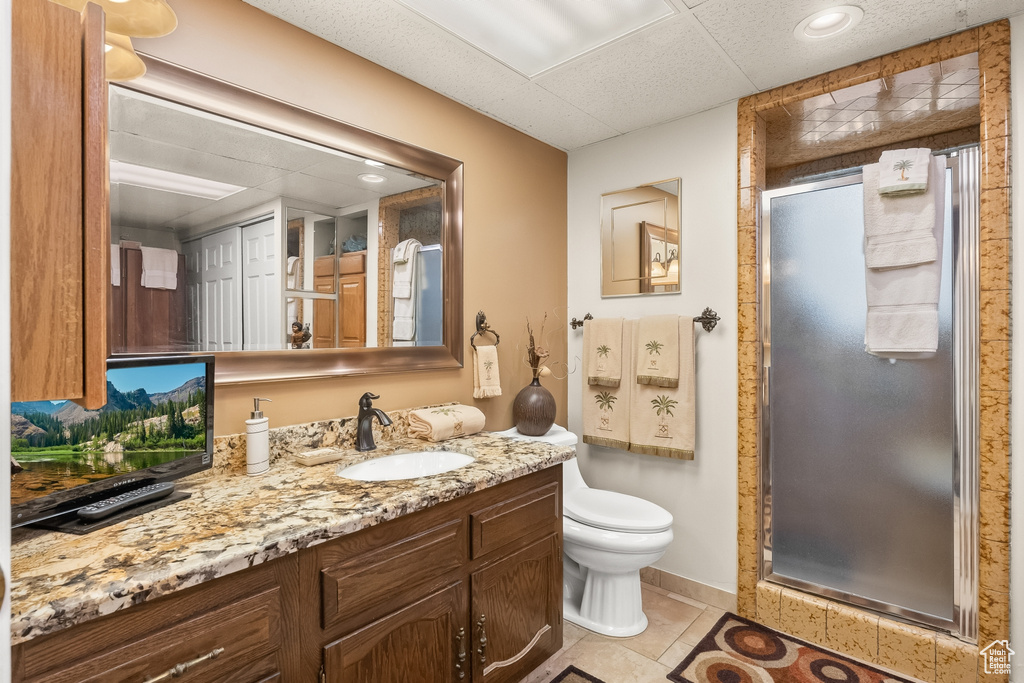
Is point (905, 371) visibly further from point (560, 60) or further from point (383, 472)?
point (383, 472)

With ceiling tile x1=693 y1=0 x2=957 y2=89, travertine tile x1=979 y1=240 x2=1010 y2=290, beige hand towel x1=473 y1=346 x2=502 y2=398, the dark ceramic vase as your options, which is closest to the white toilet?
the dark ceramic vase

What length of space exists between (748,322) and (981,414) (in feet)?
2.72

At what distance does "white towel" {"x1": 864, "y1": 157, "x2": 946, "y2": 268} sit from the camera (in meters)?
1.85

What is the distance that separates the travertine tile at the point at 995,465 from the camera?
5.61ft

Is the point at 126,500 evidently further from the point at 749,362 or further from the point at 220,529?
the point at 749,362

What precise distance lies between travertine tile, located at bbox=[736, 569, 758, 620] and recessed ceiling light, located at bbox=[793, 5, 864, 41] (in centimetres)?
214

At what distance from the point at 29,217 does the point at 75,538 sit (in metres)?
0.79

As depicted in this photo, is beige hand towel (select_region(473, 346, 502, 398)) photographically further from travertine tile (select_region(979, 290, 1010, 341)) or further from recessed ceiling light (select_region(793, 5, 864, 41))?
travertine tile (select_region(979, 290, 1010, 341))

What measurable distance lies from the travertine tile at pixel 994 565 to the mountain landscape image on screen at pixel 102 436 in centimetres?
253

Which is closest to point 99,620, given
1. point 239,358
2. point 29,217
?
point 29,217

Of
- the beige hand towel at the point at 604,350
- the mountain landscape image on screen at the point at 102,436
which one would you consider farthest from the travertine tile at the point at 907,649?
the mountain landscape image on screen at the point at 102,436

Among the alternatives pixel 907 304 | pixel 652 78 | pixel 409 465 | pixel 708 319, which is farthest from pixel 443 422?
pixel 907 304

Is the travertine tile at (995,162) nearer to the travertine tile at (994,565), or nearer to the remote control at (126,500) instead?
the travertine tile at (994,565)

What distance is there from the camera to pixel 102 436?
1.18 metres
